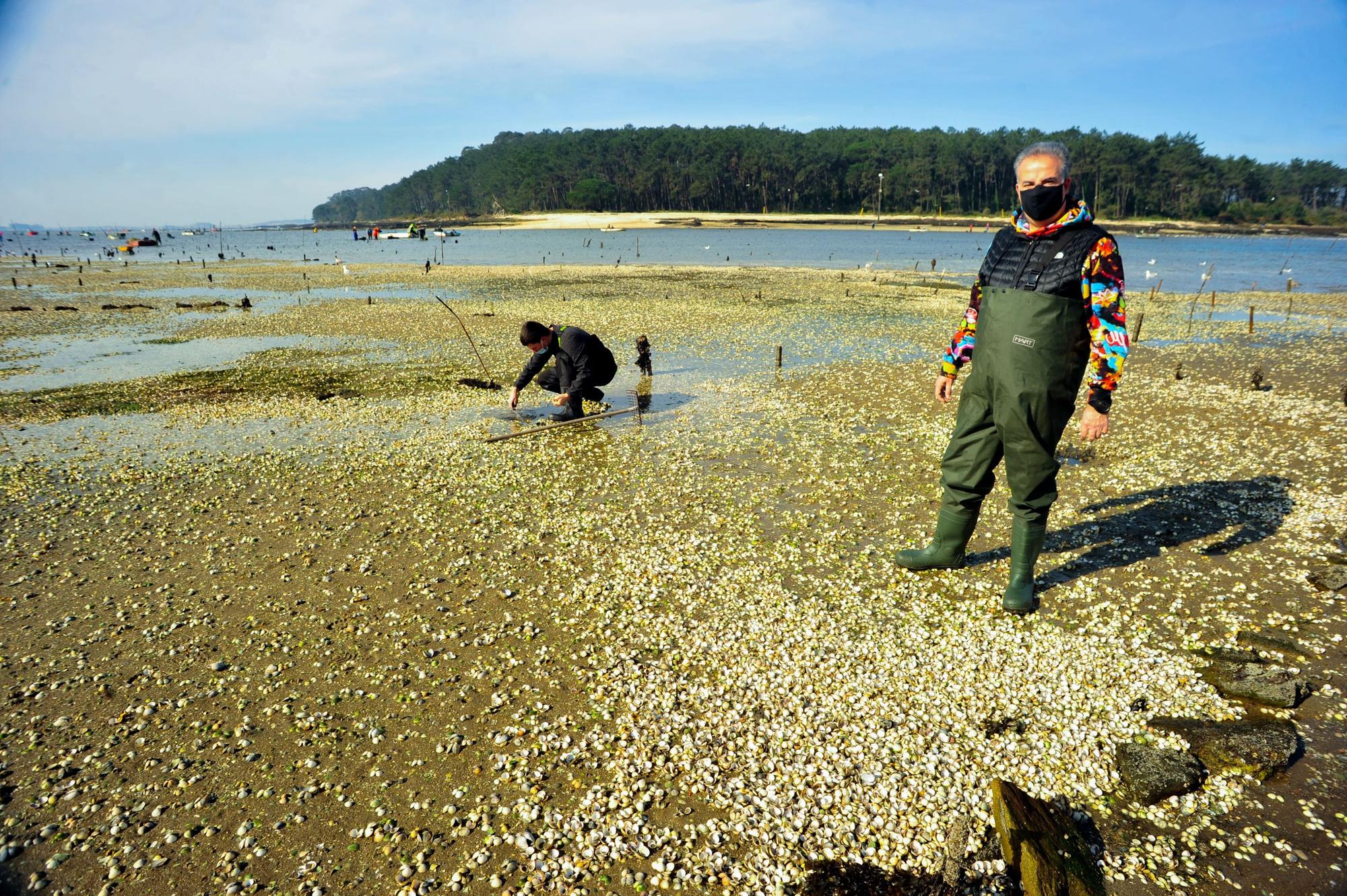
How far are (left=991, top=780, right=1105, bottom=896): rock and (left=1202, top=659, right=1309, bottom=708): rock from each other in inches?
116

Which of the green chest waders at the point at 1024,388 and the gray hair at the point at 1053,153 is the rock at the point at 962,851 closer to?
the green chest waders at the point at 1024,388

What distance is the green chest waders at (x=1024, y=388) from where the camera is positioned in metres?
6.42

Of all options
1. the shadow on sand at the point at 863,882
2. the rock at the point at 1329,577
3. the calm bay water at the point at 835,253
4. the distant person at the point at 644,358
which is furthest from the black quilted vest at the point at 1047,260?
the calm bay water at the point at 835,253

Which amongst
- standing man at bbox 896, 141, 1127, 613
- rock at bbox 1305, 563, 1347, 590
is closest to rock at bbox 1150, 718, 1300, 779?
standing man at bbox 896, 141, 1127, 613

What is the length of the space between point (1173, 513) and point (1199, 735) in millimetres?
5711

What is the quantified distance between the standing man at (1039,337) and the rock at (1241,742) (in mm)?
2092

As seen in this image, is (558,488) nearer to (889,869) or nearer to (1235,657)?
(889,869)

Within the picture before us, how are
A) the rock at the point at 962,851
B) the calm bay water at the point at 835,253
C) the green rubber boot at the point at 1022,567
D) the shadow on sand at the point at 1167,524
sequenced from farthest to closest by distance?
the calm bay water at the point at 835,253
the shadow on sand at the point at 1167,524
the green rubber boot at the point at 1022,567
the rock at the point at 962,851

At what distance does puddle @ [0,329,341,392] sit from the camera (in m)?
20.6

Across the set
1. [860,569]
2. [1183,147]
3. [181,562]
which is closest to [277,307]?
[181,562]

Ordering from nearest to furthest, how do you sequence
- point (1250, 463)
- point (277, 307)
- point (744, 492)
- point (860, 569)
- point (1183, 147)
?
point (860, 569), point (744, 492), point (1250, 463), point (277, 307), point (1183, 147)

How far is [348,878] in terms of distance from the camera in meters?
4.61

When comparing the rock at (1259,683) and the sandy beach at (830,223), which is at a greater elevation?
the sandy beach at (830,223)

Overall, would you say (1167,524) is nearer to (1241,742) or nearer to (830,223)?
(1241,742)
